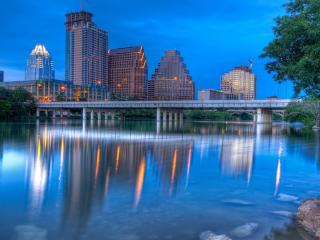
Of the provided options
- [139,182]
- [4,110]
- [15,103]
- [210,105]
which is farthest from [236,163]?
[15,103]

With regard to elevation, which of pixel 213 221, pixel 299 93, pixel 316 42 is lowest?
pixel 213 221

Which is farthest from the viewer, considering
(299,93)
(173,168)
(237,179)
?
(173,168)

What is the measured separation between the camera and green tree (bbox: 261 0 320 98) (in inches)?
516

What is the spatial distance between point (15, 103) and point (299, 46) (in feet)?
461

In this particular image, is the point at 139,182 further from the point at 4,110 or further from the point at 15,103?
the point at 15,103

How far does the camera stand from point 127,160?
27141mm

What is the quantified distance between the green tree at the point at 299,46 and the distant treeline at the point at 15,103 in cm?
11760

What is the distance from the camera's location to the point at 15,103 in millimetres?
139625

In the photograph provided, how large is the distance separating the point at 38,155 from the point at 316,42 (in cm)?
2366

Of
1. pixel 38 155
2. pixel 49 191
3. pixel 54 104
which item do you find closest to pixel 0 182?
pixel 49 191

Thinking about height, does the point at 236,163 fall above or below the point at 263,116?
below

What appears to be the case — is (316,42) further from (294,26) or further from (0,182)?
(0,182)

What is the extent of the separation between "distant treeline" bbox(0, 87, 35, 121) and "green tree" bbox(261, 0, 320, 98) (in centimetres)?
11760

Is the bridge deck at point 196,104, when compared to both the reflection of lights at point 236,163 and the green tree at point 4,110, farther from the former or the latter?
the reflection of lights at point 236,163
